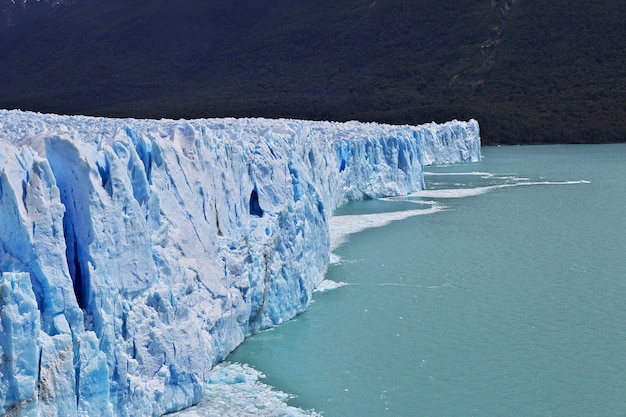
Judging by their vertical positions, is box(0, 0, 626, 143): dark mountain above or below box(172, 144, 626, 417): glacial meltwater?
above

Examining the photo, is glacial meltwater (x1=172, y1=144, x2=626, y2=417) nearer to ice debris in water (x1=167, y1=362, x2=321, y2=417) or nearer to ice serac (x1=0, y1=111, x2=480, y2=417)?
ice debris in water (x1=167, y1=362, x2=321, y2=417)

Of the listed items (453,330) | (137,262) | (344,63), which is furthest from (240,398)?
(344,63)

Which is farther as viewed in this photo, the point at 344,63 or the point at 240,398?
the point at 344,63

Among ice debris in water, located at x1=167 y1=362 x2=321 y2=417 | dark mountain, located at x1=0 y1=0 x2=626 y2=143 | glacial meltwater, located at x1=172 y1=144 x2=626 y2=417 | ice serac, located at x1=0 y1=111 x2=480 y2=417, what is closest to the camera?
ice serac, located at x1=0 y1=111 x2=480 y2=417

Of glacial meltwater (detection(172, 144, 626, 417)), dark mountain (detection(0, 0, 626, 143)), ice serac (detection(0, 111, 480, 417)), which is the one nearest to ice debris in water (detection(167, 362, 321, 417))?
glacial meltwater (detection(172, 144, 626, 417))

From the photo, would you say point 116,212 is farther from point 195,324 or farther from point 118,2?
point 118,2

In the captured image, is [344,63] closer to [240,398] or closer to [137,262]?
[240,398]
